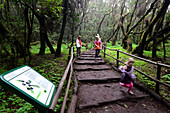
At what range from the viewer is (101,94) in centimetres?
340

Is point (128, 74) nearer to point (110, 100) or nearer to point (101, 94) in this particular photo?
point (110, 100)

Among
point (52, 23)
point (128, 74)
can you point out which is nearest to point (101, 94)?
point (128, 74)

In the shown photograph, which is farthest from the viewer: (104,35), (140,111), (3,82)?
(104,35)

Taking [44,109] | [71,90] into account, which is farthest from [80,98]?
[44,109]

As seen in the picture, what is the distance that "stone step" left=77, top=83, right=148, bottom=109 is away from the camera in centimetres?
292

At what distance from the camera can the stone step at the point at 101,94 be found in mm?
2925

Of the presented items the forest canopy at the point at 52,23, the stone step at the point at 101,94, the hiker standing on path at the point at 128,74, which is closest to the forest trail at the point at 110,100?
the stone step at the point at 101,94

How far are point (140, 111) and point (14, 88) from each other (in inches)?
122

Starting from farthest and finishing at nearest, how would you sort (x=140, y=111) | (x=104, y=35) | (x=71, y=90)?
(x=104, y=35)
(x=71, y=90)
(x=140, y=111)

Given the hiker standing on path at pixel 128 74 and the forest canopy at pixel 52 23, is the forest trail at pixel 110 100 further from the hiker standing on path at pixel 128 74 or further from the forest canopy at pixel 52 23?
the forest canopy at pixel 52 23

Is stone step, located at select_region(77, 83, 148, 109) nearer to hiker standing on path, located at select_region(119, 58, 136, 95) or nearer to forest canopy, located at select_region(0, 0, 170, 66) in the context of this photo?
hiker standing on path, located at select_region(119, 58, 136, 95)

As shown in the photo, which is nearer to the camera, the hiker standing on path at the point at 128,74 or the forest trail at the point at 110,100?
the forest trail at the point at 110,100

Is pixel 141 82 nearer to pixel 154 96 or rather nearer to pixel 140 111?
pixel 154 96

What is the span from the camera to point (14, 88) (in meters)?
0.94
